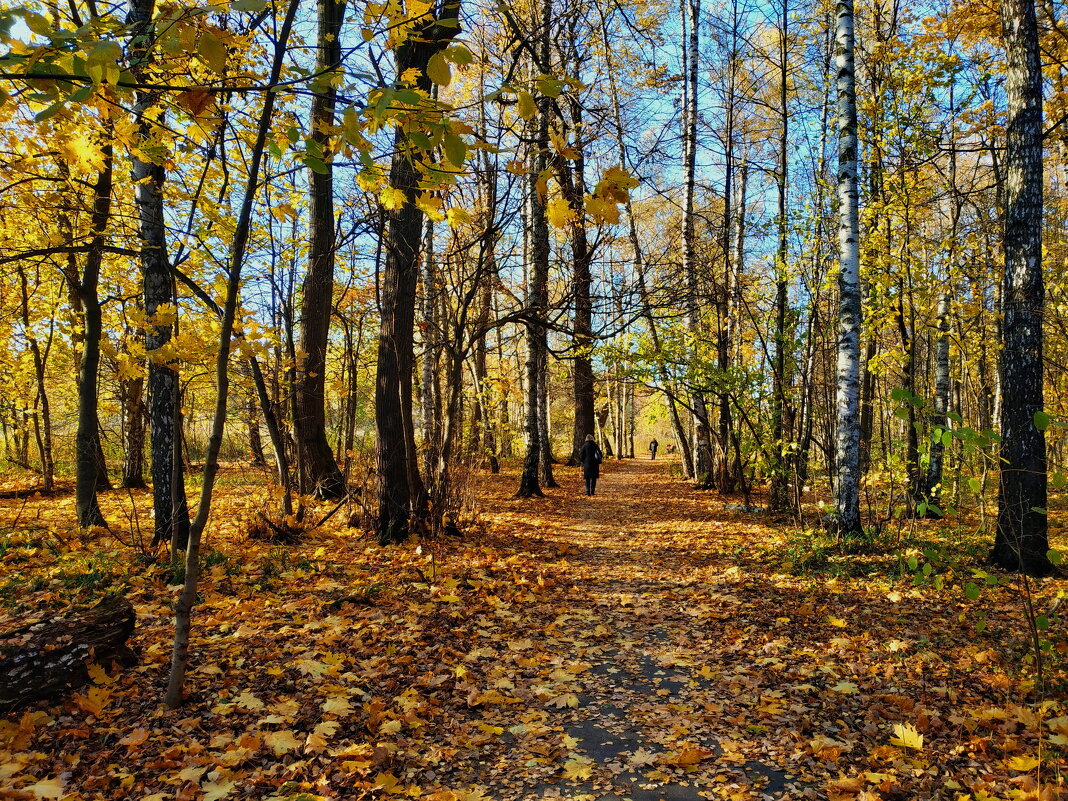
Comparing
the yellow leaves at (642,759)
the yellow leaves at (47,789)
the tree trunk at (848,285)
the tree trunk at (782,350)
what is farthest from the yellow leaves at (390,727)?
the tree trunk at (782,350)

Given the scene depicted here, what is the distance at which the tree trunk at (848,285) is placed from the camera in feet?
24.0

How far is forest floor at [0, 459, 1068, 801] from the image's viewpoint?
2789 millimetres

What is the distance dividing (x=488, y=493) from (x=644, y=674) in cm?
886

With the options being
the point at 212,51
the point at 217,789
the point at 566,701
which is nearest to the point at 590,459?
the point at 566,701

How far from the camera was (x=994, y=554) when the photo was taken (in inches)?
244

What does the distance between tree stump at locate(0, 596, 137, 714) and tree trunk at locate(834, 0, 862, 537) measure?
7.66 meters

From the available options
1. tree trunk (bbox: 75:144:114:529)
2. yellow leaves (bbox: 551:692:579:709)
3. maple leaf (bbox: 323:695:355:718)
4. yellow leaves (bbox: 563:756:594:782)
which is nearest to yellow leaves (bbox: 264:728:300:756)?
maple leaf (bbox: 323:695:355:718)

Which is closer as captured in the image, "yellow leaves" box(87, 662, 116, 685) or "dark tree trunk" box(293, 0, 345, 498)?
"yellow leaves" box(87, 662, 116, 685)

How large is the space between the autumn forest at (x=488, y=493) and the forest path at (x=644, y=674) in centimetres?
3

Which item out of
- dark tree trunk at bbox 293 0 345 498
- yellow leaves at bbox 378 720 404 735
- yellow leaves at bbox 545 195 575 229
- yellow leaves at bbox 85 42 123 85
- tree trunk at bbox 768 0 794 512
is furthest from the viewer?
tree trunk at bbox 768 0 794 512

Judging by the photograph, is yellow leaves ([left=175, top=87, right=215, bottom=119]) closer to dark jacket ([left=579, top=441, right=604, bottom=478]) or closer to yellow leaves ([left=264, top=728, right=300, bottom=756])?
yellow leaves ([left=264, top=728, right=300, bottom=756])

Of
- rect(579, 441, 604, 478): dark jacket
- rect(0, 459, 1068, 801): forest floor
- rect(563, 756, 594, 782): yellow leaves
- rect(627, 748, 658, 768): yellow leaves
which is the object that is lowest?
A: rect(627, 748, 658, 768): yellow leaves

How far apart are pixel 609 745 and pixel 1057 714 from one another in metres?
2.55

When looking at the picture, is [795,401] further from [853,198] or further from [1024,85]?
[1024,85]
